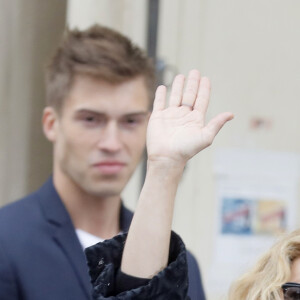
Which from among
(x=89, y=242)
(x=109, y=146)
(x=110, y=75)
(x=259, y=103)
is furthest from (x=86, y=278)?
(x=259, y=103)

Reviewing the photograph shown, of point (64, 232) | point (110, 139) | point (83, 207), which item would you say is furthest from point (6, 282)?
point (110, 139)

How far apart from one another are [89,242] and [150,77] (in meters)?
0.72

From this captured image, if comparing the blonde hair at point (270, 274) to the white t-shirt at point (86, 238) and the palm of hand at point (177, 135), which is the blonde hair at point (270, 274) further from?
the white t-shirt at point (86, 238)

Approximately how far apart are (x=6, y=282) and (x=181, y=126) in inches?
34.3

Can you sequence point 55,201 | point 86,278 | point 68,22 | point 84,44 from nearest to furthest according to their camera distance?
point 86,278, point 55,201, point 84,44, point 68,22

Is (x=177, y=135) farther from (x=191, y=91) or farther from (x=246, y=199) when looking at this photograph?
(x=246, y=199)

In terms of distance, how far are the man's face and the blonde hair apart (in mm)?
659

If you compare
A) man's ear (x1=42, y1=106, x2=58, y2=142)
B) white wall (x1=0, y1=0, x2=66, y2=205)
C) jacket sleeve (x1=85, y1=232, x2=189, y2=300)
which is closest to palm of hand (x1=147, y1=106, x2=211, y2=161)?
jacket sleeve (x1=85, y1=232, x2=189, y2=300)

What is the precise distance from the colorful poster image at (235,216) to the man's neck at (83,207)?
1.65 metres

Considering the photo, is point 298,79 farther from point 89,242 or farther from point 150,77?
point 89,242

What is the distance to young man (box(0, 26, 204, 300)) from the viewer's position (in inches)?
98.8

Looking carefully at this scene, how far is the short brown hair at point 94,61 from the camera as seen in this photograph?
9.37 feet

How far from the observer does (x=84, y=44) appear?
2.92 metres

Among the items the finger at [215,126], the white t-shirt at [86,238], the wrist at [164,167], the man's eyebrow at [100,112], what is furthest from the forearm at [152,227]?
the man's eyebrow at [100,112]
